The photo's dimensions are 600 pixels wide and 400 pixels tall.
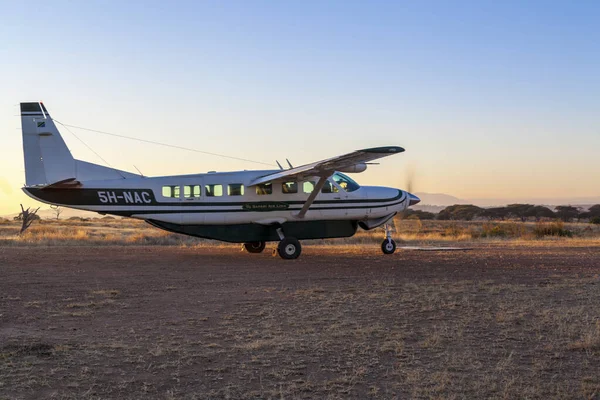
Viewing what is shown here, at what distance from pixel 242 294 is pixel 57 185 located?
31.5 ft

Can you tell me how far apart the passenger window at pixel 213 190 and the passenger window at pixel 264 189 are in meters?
1.19

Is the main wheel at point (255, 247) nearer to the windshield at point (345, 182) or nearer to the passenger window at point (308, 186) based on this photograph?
the passenger window at point (308, 186)

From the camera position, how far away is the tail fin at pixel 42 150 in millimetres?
19047

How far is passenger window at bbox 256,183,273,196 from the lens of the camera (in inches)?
774

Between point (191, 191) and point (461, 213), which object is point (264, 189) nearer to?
point (191, 191)

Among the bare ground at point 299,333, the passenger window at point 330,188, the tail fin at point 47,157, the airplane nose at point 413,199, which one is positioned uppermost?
the tail fin at point 47,157

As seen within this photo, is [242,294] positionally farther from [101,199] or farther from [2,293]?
[101,199]

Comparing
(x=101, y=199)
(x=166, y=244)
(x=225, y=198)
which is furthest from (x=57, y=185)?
(x=166, y=244)

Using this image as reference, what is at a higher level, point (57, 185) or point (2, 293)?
point (57, 185)

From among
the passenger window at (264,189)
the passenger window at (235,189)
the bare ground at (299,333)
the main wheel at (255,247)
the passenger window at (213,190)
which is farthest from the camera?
the main wheel at (255,247)

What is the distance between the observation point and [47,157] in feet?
63.0

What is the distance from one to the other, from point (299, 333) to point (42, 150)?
14.1 meters

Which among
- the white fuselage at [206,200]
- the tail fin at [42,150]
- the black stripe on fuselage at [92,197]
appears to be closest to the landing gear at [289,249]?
the white fuselage at [206,200]

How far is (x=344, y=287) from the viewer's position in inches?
494
